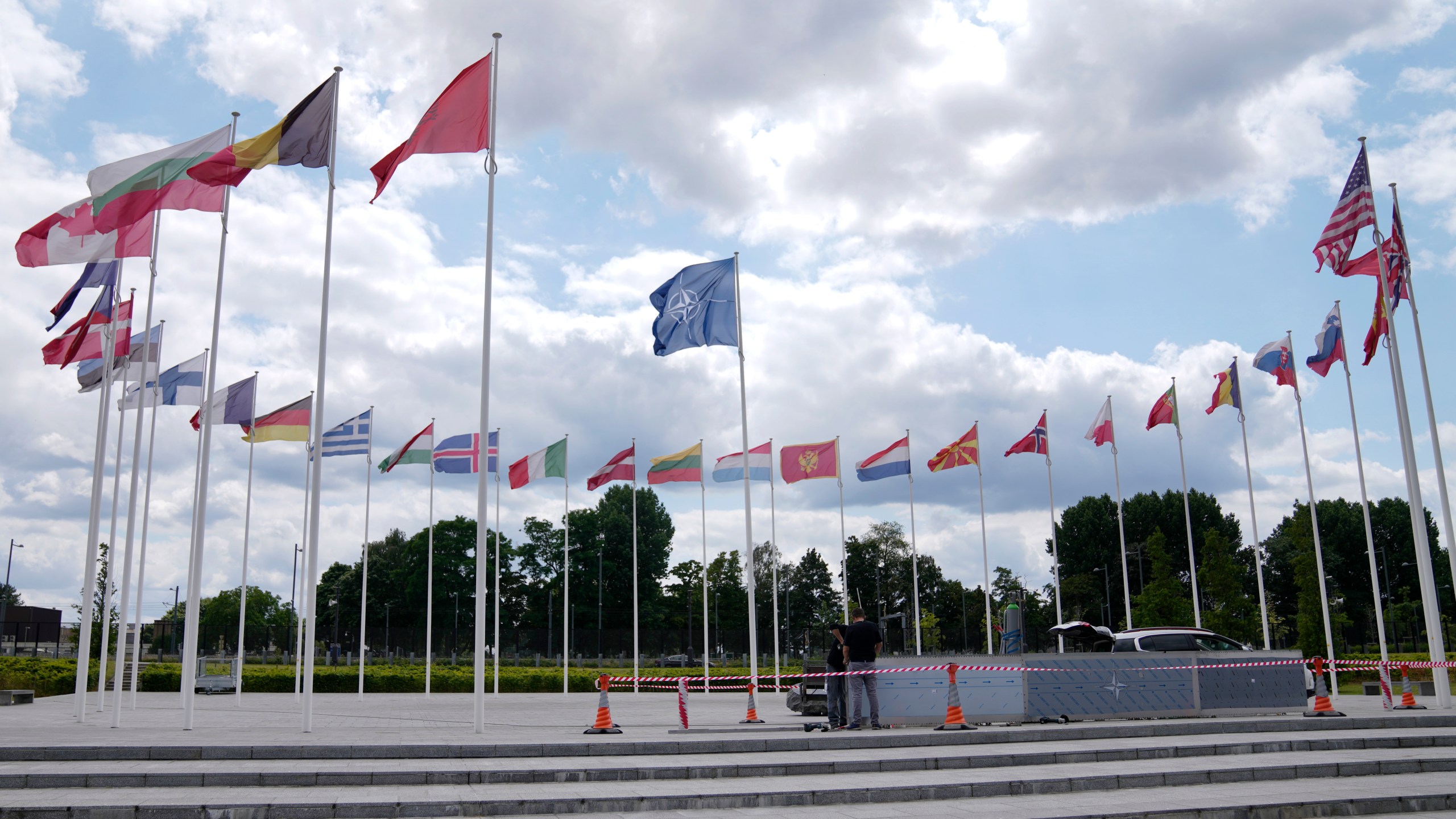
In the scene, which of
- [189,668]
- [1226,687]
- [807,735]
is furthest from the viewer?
[1226,687]

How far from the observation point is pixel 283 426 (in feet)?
90.2

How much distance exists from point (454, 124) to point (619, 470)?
17688mm

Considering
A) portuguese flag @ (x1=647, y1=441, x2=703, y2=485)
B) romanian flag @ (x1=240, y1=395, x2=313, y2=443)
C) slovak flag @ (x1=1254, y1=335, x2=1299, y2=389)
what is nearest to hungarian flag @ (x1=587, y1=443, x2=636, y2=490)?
portuguese flag @ (x1=647, y1=441, x2=703, y2=485)

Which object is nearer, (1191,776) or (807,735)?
(1191,776)

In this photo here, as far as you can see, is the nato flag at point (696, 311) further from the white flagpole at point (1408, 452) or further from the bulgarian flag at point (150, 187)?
the white flagpole at point (1408, 452)

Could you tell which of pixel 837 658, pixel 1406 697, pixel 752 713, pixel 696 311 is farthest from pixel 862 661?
pixel 1406 697

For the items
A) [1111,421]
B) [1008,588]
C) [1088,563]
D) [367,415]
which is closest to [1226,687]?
[1111,421]

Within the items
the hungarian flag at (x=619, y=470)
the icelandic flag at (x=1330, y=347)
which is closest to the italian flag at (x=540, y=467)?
the hungarian flag at (x=619, y=470)

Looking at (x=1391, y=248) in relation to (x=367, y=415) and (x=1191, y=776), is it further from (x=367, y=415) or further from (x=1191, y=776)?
(x=367, y=415)

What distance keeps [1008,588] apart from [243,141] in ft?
287

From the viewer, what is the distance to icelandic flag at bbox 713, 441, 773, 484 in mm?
34750

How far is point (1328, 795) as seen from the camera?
10.8m

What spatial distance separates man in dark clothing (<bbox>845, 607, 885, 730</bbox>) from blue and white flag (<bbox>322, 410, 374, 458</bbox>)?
58.3ft

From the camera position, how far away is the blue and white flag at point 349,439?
29.2 meters
